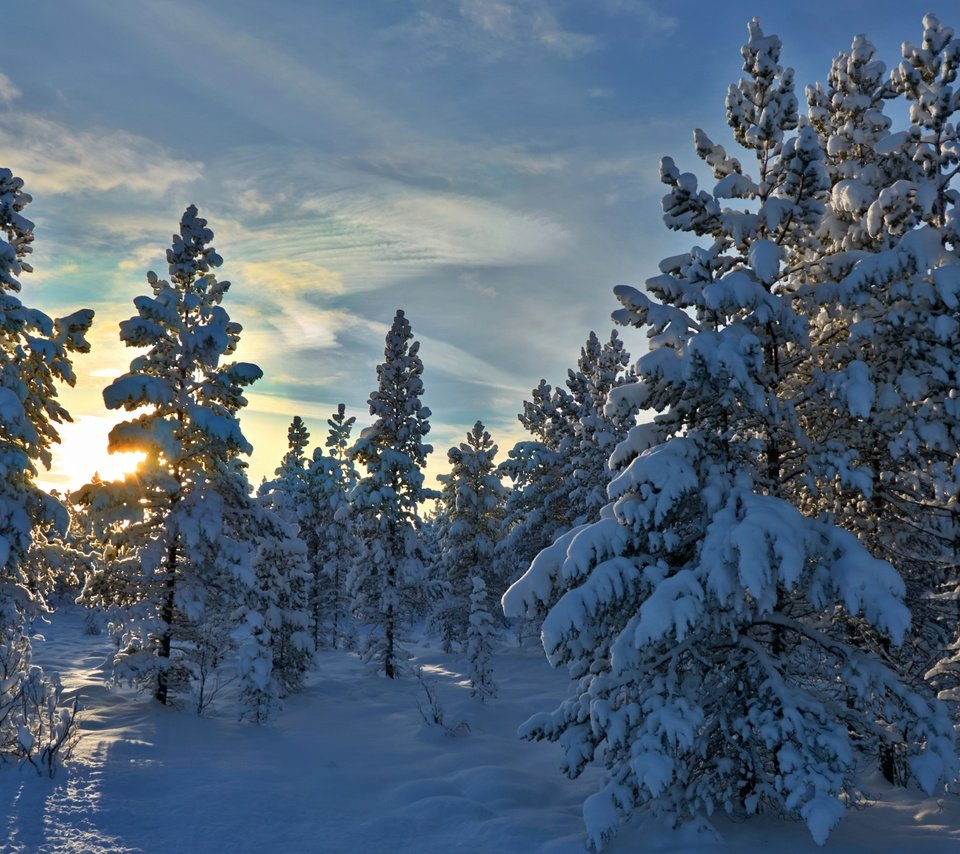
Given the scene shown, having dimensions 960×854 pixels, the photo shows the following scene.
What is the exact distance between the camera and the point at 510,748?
14148 millimetres

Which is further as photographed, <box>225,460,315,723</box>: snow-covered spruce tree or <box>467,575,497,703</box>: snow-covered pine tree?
<box>467,575,497,703</box>: snow-covered pine tree

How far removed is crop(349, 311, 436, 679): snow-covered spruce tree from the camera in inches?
965

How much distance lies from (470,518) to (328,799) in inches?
939

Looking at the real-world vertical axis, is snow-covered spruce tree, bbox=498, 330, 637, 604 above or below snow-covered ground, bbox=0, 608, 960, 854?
above

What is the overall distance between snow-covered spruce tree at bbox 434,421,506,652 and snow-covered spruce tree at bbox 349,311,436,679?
290 inches

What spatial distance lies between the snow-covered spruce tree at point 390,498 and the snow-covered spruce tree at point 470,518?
7.35 meters

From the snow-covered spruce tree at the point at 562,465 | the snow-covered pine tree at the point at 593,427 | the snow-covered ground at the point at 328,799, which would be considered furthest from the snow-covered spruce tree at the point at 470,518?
the snow-covered ground at the point at 328,799

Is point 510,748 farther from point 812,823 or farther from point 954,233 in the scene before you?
point 954,233

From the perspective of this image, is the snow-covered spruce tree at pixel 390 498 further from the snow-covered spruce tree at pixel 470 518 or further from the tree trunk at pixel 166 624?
the tree trunk at pixel 166 624

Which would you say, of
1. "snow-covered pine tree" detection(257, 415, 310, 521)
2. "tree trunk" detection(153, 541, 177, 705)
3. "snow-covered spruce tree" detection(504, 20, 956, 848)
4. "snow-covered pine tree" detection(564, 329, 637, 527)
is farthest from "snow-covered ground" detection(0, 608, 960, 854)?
"snow-covered pine tree" detection(257, 415, 310, 521)

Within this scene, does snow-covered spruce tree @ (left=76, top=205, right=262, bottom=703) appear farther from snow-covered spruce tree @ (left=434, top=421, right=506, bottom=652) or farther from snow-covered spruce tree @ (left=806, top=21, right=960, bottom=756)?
snow-covered spruce tree @ (left=434, top=421, right=506, bottom=652)

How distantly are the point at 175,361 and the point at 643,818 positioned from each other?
13.1m

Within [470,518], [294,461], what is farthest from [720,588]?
[294,461]

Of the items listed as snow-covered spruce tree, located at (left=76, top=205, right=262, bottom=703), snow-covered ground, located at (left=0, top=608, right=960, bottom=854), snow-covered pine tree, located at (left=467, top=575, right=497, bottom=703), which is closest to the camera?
snow-covered ground, located at (left=0, top=608, right=960, bottom=854)
